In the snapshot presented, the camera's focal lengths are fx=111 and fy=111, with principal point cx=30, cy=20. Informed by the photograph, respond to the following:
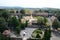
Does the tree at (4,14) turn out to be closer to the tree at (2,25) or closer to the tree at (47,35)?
the tree at (2,25)

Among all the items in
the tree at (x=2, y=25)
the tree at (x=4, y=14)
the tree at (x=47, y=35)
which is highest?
the tree at (x=4, y=14)

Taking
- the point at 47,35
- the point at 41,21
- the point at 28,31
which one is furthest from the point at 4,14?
the point at 47,35

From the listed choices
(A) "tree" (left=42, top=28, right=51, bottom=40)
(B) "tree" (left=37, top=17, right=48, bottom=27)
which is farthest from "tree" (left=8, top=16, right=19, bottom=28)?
(A) "tree" (left=42, top=28, right=51, bottom=40)

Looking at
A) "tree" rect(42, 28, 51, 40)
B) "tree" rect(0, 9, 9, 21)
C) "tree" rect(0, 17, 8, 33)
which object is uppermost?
"tree" rect(0, 9, 9, 21)

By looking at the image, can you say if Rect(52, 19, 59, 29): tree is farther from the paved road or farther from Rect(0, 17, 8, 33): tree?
Rect(0, 17, 8, 33): tree

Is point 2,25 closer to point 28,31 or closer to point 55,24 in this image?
point 28,31

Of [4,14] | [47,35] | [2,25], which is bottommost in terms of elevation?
[47,35]

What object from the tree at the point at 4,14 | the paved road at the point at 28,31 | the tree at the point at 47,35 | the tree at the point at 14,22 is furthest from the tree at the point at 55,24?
the tree at the point at 4,14

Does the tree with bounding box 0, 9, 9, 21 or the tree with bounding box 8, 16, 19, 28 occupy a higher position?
the tree with bounding box 0, 9, 9, 21

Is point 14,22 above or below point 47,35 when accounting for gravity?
above

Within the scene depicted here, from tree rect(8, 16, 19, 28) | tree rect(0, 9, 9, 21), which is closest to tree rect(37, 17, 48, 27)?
tree rect(8, 16, 19, 28)

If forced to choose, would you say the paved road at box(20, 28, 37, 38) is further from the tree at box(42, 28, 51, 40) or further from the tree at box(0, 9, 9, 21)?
the tree at box(0, 9, 9, 21)

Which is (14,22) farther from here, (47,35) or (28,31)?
(47,35)
